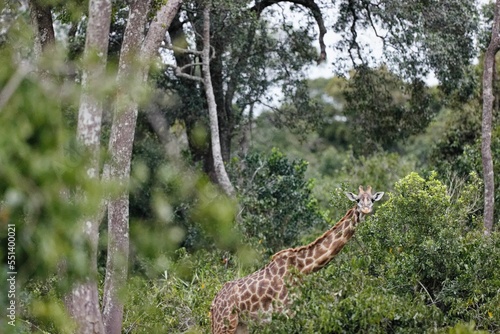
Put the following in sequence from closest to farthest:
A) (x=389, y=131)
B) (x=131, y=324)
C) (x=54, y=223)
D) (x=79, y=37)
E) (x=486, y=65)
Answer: (x=54, y=223), (x=131, y=324), (x=486, y=65), (x=79, y=37), (x=389, y=131)

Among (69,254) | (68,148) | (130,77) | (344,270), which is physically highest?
(130,77)

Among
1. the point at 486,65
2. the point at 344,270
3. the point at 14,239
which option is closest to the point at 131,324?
the point at 344,270

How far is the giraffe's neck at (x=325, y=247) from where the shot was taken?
10516mm

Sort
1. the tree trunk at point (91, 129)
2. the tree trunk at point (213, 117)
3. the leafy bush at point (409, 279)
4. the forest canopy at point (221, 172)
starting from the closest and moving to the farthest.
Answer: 1. the forest canopy at point (221, 172)
2. the tree trunk at point (91, 129)
3. the leafy bush at point (409, 279)
4. the tree trunk at point (213, 117)

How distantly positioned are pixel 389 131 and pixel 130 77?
37.1ft

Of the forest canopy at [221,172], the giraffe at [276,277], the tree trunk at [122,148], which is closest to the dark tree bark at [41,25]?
the forest canopy at [221,172]

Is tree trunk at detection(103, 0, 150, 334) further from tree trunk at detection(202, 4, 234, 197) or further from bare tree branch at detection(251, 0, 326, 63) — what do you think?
bare tree branch at detection(251, 0, 326, 63)

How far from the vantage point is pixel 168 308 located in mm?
12047

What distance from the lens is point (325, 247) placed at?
34.6 feet

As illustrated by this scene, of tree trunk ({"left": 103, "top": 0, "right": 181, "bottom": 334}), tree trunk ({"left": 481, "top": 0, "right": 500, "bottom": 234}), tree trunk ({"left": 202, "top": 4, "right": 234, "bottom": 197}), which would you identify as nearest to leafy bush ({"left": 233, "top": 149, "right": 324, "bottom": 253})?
tree trunk ({"left": 202, "top": 4, "right": 234, "bottom": 197})

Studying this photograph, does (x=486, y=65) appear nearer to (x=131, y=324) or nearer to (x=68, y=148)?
(x=131, y=324)

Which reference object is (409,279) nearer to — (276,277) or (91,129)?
(276,277)

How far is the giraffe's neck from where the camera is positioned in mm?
10516

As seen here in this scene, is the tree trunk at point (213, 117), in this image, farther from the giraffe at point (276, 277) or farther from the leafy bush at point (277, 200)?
the giraffe at point (276, 277)
